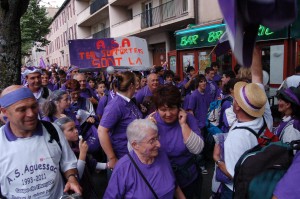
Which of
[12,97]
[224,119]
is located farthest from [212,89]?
[12,97]

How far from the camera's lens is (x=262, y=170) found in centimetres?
136

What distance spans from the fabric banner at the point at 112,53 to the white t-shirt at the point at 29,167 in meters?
5.79

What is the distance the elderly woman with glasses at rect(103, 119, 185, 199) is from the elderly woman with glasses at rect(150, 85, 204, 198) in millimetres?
281

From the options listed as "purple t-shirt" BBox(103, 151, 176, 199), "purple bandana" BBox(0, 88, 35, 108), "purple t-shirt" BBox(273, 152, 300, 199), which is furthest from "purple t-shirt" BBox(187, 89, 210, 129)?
"purple t-shirt" BBox(273, 152, 300, 199)

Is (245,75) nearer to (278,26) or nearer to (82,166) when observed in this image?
(82,166)

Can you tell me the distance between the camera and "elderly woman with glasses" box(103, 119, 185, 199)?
2.24 metres

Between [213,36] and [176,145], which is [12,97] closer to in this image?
[176,145]

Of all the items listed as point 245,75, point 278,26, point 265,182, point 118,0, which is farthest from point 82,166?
point 118,0

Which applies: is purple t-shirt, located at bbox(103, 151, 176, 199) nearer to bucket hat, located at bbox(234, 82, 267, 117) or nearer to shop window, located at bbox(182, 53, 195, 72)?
bucket hat, located at bbox(234, 82, 267, 117)

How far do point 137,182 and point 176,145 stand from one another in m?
0.56

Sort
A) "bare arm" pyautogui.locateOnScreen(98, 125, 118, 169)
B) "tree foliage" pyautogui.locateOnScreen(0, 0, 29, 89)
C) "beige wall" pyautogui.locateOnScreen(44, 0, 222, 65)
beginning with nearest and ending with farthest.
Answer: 1. "bare arm" pyautogui.locateOnScreen(98, 125, 118, 169)
2. "tree foliage" pyautogui.locateOnScreen(0, 0, 29, 89)
3. "beige wall" pyautogui.locateOnScreen(44, 0, 222, 65)

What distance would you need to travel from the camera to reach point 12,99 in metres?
2.03

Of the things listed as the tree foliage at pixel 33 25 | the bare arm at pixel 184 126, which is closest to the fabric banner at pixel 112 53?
the bare arm at pixel 184 126

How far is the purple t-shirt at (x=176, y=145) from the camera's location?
104 inches
